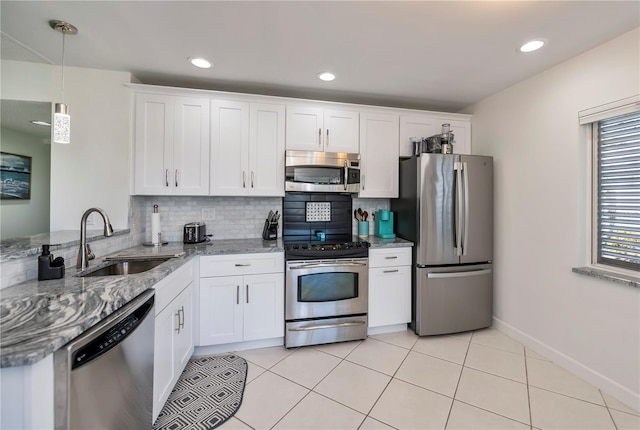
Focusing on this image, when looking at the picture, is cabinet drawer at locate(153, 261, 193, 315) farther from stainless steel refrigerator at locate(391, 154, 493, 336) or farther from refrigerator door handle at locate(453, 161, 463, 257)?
refrigerator door handle at locate(453, 161, 463, 257)

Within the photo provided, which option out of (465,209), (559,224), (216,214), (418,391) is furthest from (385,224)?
(216,214)

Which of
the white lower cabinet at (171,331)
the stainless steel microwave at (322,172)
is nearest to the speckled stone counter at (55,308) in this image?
the white lower cabinet at (171,331)

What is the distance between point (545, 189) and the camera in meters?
2.36

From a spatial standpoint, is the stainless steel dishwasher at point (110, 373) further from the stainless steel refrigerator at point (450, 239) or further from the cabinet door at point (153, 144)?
the stainless steel refrigerator at point (450, 239)

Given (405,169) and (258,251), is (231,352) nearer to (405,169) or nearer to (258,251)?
(258,251)

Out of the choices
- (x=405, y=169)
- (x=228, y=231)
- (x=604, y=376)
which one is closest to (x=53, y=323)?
(x=228, y=231)

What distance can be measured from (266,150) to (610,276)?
116 inches

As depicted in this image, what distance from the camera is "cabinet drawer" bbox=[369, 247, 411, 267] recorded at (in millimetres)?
2662

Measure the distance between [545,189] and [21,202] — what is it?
4.23 m

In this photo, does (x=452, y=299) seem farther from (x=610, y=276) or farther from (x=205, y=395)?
(x=205, y=395)

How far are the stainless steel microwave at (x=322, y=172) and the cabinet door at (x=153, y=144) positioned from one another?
3.68 ft

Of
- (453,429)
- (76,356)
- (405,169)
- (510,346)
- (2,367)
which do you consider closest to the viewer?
(2,367)

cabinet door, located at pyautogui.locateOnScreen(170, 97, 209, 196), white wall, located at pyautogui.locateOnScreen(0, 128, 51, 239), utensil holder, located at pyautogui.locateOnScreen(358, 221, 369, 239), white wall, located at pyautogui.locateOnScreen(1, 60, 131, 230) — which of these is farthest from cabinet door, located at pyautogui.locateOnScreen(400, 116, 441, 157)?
white wall, located at pyautogui.locateOnScreen(0, 128, 51, 239)

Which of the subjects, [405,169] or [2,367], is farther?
[405,169]
